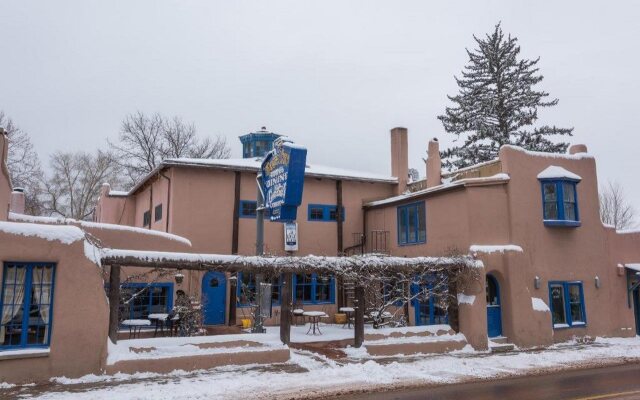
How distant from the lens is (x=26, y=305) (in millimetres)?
10898

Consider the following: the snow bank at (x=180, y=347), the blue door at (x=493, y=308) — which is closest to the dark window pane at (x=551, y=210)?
the blue door at (x=493, y=308)

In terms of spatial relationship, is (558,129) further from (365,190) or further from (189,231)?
(189,231)

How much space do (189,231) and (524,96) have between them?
26.7 metres

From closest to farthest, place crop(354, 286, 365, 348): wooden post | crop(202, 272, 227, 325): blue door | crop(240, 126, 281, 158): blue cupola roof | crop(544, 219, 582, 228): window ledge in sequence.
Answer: crop(354, 286, 365, 348): wooden post
crop(544, 219, 582, 228): window ledge
crop(202, 272, 227, 325): blue door
crop(240, 126, 281, 158): blue cupola roof

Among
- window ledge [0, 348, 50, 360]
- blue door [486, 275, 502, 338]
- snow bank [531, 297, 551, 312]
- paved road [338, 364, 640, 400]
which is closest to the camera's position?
paved road [338, 364, 640, 400]

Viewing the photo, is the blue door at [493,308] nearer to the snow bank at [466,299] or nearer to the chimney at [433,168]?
the snow bank at [466,299]

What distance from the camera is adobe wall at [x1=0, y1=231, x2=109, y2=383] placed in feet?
35.4

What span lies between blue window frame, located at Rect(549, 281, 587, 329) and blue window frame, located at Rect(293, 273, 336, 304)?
8841 millimetres

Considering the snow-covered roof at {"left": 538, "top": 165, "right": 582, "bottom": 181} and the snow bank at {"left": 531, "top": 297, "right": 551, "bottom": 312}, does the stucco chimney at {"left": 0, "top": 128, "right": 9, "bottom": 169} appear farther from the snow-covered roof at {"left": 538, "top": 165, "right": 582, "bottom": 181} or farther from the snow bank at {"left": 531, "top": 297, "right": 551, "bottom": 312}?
the snow-covered roof at {"left": 538, "top": 165, "right": 582, "bottom": 181}

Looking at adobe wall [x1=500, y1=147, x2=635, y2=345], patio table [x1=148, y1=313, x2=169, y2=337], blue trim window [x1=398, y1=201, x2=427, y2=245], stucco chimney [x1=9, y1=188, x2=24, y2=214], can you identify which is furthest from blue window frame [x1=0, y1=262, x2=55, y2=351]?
adobe wall [x1=500, y1=147, x2=635, y2=345]

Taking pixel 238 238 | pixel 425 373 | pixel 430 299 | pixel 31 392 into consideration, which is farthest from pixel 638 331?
pixel 31 392

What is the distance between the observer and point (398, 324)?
1712cm

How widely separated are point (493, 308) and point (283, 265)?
8.20m

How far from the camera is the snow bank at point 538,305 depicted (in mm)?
17688
